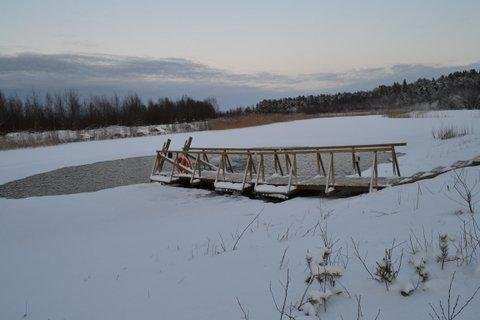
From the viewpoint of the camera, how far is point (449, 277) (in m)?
3.36

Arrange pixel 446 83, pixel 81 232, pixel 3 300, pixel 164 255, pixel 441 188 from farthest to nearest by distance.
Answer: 1. pixel 446 83
2. pixel 81 232
3. pixel 441 188
4. pixel 164 255
5. pixel 3 300

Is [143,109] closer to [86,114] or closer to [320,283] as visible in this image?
[86,114]

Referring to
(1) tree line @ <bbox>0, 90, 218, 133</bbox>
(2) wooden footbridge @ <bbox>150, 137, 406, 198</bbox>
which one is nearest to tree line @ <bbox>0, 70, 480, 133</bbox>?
(1) tree line @ <bbox>0, 90, 218, 133</bbox>

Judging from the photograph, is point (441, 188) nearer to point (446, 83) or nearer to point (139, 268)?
point (139, 268)

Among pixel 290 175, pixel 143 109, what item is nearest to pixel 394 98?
pixel 143 109

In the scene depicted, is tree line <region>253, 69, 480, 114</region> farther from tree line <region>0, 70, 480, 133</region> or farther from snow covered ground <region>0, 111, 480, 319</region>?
snow covered ground <region>0, 111, 480, 319</region>

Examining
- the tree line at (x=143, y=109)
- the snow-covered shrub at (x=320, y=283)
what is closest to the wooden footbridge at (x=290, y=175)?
the snow-covered shrub at (x=320, y=283)

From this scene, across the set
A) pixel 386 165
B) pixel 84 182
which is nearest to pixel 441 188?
pixel 386 165

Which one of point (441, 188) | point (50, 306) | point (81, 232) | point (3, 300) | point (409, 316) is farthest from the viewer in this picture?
point (81, 232)

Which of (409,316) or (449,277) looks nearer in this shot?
(409,316)

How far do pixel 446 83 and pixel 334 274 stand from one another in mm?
111095

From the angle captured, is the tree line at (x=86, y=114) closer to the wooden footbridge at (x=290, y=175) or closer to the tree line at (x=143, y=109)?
the tree line at (x=143, y=109)

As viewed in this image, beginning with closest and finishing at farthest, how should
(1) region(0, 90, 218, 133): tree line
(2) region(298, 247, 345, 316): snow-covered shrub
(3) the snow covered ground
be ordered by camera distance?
(2) region(298, 247, 345, 316): snow-covered shrub, (3) the snow covered ground, (1) region(0, 90, 218, 133): tree line

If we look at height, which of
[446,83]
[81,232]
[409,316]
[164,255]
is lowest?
[81,232]
